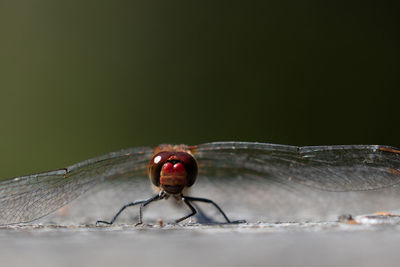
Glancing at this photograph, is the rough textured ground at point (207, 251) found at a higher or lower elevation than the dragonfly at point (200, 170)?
higher

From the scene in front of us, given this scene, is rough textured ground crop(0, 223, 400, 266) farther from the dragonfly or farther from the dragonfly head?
the dragonfly head

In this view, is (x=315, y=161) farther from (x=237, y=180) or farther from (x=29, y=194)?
(x=29, y=194)

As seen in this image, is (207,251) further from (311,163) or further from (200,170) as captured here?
(200,170)

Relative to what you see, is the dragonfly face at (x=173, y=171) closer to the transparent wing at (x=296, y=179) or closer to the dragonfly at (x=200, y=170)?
the dragonfly at (x=200, y=170)

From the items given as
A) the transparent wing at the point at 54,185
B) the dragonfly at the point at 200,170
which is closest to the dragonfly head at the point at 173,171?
the dragonfly at the point at 200,170

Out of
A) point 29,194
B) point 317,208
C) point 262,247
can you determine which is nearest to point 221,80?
point 317,208

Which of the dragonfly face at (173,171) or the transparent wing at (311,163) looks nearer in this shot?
the transparent wing at (311,163)

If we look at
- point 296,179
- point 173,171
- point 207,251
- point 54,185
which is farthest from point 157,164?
point 207,251
